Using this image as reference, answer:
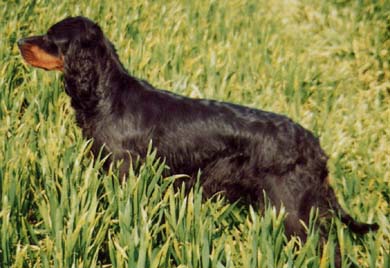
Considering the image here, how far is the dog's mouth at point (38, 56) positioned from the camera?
2979 mm

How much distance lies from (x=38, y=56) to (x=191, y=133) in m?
1.04

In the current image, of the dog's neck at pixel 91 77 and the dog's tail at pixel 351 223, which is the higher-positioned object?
the dog's neck at pixel 91 77

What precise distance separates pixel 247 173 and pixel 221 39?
9.47 feet

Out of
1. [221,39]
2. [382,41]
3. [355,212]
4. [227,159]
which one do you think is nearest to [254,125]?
[227,159]

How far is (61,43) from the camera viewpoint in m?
2.93

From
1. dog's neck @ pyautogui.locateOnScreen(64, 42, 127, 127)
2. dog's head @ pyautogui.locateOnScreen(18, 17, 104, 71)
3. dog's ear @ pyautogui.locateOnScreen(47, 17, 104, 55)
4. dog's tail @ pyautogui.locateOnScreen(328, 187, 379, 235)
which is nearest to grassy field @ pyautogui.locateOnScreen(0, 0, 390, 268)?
dog's tail @ pyautogui.locateOnScreen(328, 187, 379, 235)

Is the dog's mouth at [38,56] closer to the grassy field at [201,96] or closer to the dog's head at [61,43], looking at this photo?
the dog's head at [61,43]

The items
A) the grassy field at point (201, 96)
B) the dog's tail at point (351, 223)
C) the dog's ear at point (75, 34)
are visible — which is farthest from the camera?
the dog's ear at point (75, 34)

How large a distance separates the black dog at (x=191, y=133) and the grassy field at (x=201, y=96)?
0.15 m

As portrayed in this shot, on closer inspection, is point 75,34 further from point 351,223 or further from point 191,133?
point 351,223

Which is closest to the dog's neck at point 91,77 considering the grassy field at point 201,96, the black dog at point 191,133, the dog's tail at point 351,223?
the black dog at point 191,133

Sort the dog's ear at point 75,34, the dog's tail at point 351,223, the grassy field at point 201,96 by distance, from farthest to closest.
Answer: the dog's ear at point 75,34
the dog's tail at point 351,223
the grassy field at point 201,96

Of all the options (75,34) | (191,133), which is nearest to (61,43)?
(75,34)

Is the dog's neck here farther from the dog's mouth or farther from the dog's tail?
the dog's tail
